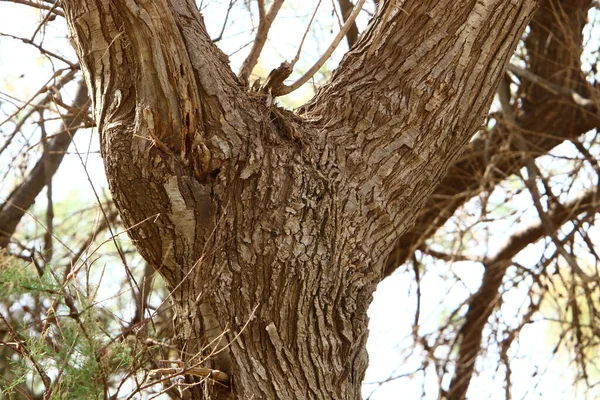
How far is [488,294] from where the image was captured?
13.1 feet

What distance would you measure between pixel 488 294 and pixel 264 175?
250 cm

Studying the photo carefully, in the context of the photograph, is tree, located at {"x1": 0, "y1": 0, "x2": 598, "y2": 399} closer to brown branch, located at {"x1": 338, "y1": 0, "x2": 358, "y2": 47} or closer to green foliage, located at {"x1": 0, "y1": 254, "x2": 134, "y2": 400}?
green foliage, located at {"x1": 0, "y1": 254, "x2": 134, "y2": 400}

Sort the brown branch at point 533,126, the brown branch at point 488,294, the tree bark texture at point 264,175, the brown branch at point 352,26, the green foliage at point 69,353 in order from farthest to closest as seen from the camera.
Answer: the brown branch at point 488,294
the brown branch at point 533,126
the brown branch at point 352,26
the tree bark texture at point 264,175
the green foliage at point 69,353

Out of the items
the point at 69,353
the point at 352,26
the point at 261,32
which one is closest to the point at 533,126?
the point at 352,26

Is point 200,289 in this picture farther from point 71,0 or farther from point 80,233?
point 80,233

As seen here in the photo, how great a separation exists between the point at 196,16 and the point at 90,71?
12.2 inches

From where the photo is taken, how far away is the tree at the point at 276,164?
5.74ft

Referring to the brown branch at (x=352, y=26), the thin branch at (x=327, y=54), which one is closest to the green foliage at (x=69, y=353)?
the thin branch at (x=327, y=54)

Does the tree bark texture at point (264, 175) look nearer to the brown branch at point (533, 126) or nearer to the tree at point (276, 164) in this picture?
the tree at point (276, 164)

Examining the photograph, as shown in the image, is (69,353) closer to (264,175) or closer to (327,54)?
(264,175)

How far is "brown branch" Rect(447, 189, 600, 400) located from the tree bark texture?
76.7 inches

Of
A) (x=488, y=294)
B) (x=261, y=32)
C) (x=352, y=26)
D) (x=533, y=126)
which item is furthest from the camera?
(x=488, y=294)

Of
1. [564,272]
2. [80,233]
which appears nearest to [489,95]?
[80,233]

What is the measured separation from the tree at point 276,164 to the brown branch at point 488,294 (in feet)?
6.30
